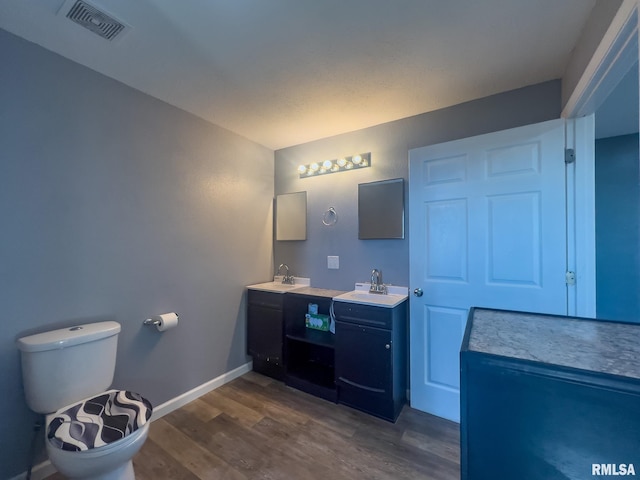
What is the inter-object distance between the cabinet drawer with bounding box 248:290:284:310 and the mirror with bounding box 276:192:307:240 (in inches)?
26.2

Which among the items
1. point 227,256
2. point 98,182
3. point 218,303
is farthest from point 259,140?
point 218,303

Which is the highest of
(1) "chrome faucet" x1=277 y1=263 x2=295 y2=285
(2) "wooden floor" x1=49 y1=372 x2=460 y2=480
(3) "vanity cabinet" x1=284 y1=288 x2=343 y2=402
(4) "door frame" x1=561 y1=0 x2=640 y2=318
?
(4) "door frame" x1=561 y1=0 x2=640 y2=318

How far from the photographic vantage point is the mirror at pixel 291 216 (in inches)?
111

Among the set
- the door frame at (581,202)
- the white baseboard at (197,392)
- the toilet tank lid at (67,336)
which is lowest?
the white baseboard at (197,392)

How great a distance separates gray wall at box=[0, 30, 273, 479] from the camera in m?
1.38

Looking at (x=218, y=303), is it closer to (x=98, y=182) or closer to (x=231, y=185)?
(x=231, y=185)

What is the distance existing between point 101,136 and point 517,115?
2.82 meters

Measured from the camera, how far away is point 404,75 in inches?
67.4

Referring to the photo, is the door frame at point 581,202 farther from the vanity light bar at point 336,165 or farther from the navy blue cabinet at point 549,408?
the vanity light bar at point 336,165

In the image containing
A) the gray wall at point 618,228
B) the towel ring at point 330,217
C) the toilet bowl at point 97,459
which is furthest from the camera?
the towel ring at point 330,217

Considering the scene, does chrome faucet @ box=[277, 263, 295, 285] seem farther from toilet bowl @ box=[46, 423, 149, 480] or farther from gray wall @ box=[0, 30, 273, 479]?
toilet bowl @ box=[46, 423, 149, 480]

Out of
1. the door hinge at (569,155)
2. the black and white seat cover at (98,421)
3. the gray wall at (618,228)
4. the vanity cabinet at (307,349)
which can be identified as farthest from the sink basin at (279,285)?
the gray wall at (618,228)

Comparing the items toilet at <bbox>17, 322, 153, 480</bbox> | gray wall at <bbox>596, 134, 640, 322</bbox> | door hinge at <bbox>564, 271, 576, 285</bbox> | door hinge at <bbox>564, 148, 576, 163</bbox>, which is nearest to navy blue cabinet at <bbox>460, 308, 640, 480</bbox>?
door hinge at <bbox>564, 271, 576, 285</bbox>

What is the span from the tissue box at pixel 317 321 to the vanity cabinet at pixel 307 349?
0.12 feet
